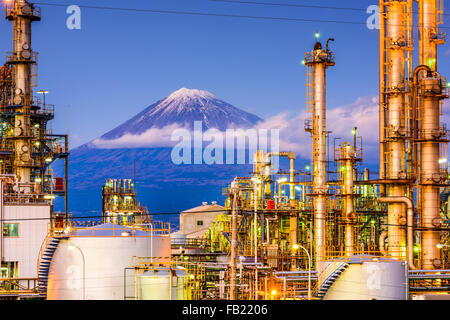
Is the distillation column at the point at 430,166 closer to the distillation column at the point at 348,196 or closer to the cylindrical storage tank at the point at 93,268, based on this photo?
the distillation column at the point at 348,196

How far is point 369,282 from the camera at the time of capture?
110ft

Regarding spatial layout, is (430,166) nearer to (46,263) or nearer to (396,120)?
(396,120)

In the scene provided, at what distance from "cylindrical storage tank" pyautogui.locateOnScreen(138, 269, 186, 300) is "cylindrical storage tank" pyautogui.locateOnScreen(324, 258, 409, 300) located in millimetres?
7230

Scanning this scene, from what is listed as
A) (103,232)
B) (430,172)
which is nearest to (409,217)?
(430,172)

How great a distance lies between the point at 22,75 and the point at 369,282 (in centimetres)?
2847

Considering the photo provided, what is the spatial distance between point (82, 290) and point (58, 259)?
176 centimetres

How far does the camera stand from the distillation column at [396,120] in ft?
149

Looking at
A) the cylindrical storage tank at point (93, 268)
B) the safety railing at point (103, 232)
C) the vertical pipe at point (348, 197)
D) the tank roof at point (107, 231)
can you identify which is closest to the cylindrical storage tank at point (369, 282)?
the safety railing at point (103, 232)

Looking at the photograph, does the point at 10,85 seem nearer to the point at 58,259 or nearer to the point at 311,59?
the point at 311,59

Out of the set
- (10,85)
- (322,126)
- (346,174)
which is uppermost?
(10,85)

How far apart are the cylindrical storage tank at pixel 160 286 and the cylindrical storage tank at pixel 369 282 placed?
7.23 metres

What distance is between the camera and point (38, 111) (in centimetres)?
5553

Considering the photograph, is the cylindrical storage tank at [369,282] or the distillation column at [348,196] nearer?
the cylindrical storage tank at [369,282]
